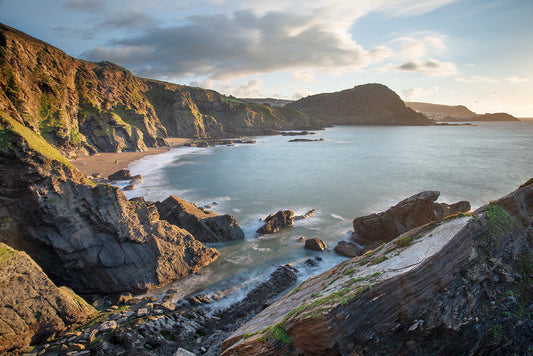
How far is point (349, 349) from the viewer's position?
530 centimetres

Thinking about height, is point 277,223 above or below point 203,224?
below

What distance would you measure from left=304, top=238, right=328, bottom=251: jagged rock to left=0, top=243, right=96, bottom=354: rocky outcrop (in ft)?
39.5

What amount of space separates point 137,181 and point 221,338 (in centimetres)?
2722

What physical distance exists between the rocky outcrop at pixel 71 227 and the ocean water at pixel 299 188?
2.28 meters

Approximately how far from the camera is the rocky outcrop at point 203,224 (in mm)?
17703

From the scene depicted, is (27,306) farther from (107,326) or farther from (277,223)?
(277,223)

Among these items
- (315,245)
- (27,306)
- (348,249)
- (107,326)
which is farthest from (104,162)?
(348,249)

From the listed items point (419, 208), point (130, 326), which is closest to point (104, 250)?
point (130, 326)

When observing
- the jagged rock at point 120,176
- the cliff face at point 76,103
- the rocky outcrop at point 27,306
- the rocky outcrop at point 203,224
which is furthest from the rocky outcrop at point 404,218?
the jagged rock at point 120,176

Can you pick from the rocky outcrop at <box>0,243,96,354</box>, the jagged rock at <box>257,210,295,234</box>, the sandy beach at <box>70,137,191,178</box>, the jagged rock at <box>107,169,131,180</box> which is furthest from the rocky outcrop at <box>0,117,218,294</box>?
the sandy beach at <box>70,137,191,178</box>

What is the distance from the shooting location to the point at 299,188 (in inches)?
1304

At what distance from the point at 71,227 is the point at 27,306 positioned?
4.09m

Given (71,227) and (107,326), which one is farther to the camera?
(71,227)

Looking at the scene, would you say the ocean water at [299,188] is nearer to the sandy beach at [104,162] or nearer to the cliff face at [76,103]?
the sandy beach at [104,162]
